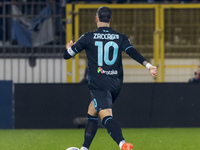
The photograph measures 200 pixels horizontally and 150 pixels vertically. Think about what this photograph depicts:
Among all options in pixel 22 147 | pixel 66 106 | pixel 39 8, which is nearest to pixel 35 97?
pixel 66 106

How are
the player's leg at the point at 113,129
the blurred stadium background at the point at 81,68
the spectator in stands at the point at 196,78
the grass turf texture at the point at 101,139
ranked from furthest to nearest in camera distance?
the spectator in stands at the point at 196,78
the blurred stadium background at the point at 81,68
the grass turf texture at the point at 101,139
the player's leg at the point at 113,129

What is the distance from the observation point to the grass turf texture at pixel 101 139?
7.68m

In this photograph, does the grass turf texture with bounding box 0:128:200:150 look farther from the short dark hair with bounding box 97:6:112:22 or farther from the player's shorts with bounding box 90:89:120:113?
the short dark hair with bounding box 97:6:112:22

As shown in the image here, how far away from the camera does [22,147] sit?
7.71 metres

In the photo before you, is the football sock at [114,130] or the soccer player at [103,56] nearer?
the football sock at [114,130]

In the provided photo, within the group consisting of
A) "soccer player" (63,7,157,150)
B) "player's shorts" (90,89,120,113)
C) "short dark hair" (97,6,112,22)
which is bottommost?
"player's shorts" (90,89,120,113)

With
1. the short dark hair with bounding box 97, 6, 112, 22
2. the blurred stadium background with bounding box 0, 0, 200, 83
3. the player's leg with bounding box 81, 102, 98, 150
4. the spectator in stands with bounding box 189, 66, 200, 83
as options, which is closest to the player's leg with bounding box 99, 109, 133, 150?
the player's leg with bounding box 81, 102, 98, 150

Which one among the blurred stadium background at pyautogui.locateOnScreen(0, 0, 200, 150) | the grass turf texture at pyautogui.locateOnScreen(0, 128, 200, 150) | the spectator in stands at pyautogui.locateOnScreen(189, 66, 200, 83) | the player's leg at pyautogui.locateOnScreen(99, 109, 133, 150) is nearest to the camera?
the player's leg at pyautogui.locateOnScreen(99, 109, 133, 150)

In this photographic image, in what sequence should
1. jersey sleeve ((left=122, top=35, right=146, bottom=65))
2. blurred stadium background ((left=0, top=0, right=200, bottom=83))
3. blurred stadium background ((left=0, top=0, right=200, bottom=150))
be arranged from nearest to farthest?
jersey sleeve ((left=122, top=35, right=146, bottom=65)), blurred stadium background ((left=0, top=0, right=200, bottom=150)), blurred stadium background ((left=0, top=0, right=200, bottom=83))

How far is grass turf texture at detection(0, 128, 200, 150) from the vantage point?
768cm

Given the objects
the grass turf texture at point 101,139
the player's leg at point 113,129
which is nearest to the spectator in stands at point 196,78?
the grass turf texture at point 101,139

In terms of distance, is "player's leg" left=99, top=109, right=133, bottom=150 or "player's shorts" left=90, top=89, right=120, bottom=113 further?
"player's shorts" left=90, top=89, right=120, bottom=113

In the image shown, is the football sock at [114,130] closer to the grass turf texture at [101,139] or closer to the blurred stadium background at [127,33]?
the grass turf texture at [101,139]

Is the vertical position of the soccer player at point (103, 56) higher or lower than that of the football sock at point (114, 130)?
higher
